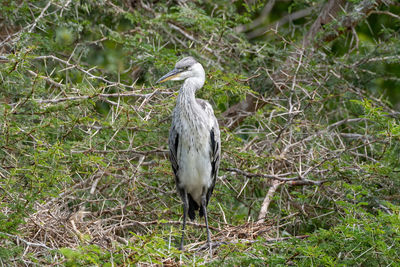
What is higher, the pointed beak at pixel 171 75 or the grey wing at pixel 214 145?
the pointed beak at pixel 171 75

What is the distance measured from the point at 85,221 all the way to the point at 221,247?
1.27 metres

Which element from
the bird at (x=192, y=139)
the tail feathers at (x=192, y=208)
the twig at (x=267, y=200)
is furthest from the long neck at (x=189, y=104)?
the twig at (x=267, y=200)

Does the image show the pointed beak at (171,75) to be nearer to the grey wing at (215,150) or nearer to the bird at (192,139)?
the bird at (192,139)

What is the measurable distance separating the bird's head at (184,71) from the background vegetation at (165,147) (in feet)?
0.57

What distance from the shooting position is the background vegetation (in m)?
4.04

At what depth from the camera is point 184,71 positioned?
5.46 meters

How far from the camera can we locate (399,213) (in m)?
4.18

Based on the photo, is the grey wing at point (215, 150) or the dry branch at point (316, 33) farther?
the dry branch at point (316, 33)

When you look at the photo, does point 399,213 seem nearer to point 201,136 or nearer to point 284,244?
point 284,244

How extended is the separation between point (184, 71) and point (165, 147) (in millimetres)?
767

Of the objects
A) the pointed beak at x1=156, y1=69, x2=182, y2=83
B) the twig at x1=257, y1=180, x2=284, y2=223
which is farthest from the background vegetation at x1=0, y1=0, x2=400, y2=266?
the pointed beak at x1=156, y1=69, x2=182, y2=83

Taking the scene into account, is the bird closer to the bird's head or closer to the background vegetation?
the bird's head

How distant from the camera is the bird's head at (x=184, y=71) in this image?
5465mm

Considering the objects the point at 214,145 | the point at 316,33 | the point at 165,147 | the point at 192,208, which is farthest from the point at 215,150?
the point at 316,33
